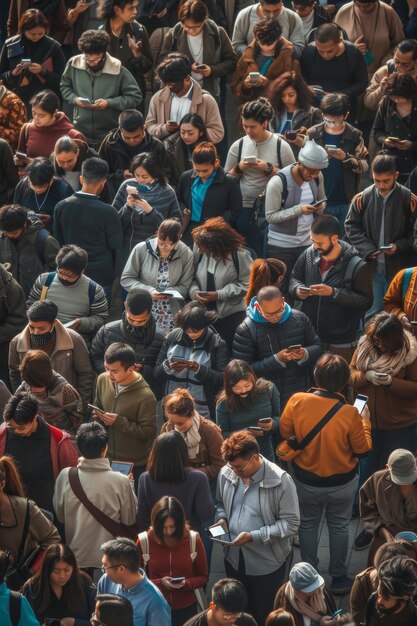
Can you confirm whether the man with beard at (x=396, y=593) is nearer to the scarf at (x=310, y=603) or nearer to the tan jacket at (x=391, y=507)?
the scarf at (x=310, y=603)

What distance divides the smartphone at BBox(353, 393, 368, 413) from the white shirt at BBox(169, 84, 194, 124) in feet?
14.5

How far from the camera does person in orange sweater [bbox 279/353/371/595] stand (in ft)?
34.9

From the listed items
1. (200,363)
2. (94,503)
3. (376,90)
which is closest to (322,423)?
(200,363)

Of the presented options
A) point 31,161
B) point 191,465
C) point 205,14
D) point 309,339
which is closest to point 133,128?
point 31,161

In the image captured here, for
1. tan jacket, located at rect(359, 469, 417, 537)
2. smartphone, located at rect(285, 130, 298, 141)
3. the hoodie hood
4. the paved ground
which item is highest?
smartphone, located at rect(285, 130, 298, 141)

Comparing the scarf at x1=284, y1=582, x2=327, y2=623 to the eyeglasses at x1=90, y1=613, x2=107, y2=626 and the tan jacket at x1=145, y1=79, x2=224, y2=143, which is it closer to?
the eyeglasses at x1=90, y1=613, x2=107, y2=626

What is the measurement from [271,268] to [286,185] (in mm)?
1280

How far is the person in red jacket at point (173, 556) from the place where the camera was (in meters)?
9.53

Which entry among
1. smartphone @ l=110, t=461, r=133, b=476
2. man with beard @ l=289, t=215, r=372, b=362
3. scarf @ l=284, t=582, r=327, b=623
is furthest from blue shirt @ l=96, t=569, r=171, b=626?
man with beard @ l=289, t=215, r=372, b=362

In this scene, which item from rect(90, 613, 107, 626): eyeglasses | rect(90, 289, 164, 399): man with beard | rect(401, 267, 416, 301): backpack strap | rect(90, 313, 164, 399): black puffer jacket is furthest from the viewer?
rect(401, 267, 416, 301): backpack strap

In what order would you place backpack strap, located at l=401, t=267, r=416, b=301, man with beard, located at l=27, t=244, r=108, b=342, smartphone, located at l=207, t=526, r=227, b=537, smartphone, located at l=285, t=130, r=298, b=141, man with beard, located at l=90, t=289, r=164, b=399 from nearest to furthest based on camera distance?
1. smartphone, located at l=207, t=526, r=227, b=537
2. man with beard, located at l=90, t=289, r=164, b=399
3. man with beard, located at l=27, t=244, r=108, b=342
4. backpack strap, located at l=401, t=267, r=416, b=301
5. smartphone, located at l=285, t=130, r=298, b=141

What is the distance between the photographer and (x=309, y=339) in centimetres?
1177

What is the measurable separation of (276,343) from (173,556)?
251cm

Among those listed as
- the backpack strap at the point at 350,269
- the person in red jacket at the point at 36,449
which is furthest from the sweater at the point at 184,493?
the backpack strap at the point at 350,269
